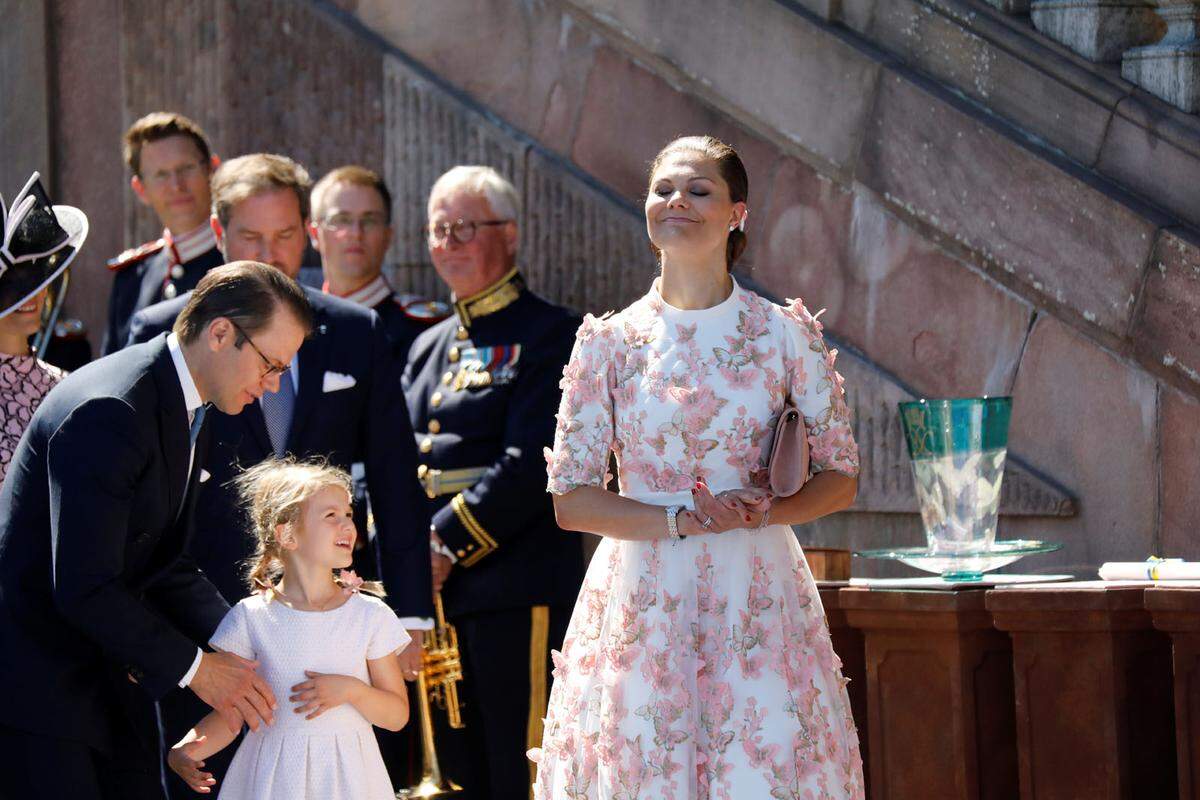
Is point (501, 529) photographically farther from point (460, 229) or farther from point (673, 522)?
point (673, 522)

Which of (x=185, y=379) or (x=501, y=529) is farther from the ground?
(x=185, y=379)

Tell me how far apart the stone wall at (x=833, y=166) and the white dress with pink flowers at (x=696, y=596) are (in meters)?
1.16

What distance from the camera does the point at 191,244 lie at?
588cm

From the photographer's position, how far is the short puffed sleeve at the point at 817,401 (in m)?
3.96

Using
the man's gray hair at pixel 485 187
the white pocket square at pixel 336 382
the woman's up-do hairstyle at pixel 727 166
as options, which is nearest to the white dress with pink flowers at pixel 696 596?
the woman's up-do hairstyle at pixel 727 166

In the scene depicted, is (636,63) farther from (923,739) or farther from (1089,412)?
(923,739)

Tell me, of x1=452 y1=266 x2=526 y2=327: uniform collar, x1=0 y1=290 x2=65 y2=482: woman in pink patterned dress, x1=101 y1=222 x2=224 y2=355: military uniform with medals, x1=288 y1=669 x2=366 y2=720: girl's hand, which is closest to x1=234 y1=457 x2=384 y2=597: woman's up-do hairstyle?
x1=288 y1=669 x2=366 y2=720: girl's hand

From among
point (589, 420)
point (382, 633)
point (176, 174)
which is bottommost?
point (382, 633)

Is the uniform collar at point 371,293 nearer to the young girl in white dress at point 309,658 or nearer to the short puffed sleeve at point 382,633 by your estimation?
the young girl in white dress at point 309,658

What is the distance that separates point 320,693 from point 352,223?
2.09 meters

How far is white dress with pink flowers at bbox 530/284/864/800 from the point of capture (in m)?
3.77

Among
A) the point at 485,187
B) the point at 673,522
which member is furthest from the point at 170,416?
the point at 485,187

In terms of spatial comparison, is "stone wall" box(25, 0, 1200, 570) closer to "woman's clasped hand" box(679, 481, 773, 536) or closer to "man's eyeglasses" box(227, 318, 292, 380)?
"woman's clasped hand" box(679, 481, 773, 536)

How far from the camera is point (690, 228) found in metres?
4.00
